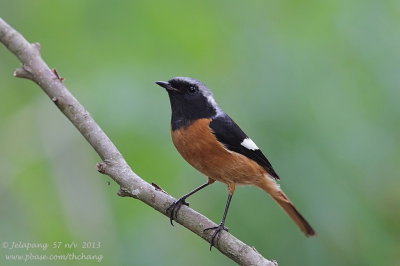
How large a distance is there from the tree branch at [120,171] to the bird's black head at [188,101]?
0.84m

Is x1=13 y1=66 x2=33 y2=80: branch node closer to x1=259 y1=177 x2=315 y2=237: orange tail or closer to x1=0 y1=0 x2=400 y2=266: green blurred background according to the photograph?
x1=0 y1=0 x2=400 y2=266: green blurred background

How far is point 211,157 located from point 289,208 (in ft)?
2.77

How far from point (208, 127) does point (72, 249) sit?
1.43 m

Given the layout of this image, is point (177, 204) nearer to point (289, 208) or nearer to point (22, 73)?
point (289, 208)

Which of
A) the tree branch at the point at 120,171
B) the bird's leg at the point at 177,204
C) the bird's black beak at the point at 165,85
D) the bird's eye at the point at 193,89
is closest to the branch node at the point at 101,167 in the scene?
the tree branch at the point at 120,171

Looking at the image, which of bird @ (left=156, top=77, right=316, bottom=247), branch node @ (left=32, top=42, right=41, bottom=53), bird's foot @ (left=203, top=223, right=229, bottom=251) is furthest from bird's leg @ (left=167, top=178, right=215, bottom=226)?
branch node @ (left=32, top=42, right=41, bottom=53)

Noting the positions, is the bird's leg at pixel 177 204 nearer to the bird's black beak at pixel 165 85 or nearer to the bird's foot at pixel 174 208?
the bird's foot at pixel 174 208

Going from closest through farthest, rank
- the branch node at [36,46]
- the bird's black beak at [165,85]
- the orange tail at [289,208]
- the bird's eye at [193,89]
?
the orange tail at [289,208], the branch node at [36,46], the bird's black beak at [165,85], the bird's eye at [193,89]

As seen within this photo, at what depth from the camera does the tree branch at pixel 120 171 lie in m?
2.99

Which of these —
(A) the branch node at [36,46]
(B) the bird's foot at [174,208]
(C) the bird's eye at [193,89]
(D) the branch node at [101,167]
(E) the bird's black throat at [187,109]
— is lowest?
(B) the bird's foot at [174,208]

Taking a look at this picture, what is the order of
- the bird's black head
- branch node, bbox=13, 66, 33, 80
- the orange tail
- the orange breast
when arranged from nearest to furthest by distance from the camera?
1. the orange tail
2. branch node, bbox=13, 66, 33, 80
3. the orange breast
4. the bird's black head

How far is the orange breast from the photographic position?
3.81m

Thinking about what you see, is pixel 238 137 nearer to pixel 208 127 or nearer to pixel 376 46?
pixel 208 127

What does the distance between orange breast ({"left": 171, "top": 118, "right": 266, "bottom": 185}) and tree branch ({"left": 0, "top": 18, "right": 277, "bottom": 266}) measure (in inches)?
24.7
